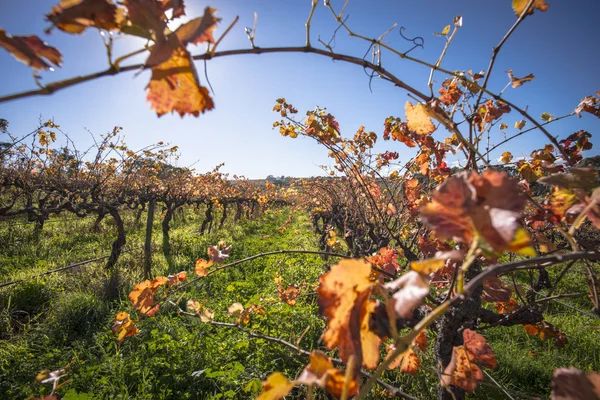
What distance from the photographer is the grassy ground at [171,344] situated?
3.12 m

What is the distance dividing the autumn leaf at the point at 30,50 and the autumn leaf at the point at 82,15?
4cm

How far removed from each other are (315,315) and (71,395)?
3469 millimetres

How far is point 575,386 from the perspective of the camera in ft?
1.30

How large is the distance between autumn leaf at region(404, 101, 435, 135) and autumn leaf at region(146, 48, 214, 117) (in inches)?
27.1

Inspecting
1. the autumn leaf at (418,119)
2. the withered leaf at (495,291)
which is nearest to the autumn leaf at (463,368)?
the withered leaf at (495,291)

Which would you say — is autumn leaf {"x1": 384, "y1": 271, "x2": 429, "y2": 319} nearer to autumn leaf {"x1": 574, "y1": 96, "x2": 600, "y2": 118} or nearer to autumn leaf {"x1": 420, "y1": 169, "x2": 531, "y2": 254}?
autumn leaf {"x1": 420, "y1": 169, "x2": 531, "y2": 254}

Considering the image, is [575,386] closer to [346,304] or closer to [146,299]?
[346,304]

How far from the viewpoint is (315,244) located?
37.6 ft

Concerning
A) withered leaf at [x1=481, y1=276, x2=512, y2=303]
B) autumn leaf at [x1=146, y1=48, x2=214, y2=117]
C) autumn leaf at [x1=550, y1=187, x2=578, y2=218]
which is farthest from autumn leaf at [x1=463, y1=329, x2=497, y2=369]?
autumn leaf at [x1=146, y1=48, x2=214, y2=117]

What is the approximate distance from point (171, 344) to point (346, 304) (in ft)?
13.6

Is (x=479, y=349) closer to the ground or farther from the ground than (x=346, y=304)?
closer to the ground

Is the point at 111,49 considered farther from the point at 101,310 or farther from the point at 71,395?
the point at 101,310

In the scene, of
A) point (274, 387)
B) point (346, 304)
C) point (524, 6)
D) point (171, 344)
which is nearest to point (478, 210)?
point (346, 304)

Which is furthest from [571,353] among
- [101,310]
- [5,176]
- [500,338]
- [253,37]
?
[5,176]
